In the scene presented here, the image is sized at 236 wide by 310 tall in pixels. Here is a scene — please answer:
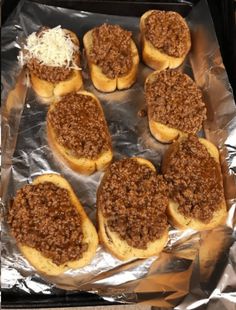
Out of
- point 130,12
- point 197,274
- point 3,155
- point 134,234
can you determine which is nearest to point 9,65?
point 3,155

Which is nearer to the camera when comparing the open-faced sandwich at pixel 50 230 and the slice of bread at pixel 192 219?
the open-faced sandwich at pixel 50 230

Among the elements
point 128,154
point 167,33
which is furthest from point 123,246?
point 167,33

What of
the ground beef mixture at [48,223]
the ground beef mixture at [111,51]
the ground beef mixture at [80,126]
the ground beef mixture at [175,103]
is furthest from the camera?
the ground beef mixture at [111,51]

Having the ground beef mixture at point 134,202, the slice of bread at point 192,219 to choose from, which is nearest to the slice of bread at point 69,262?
the ground beef mixture at point 134,202

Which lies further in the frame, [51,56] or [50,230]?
[51,56]

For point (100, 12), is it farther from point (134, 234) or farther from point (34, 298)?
point (34, 298)

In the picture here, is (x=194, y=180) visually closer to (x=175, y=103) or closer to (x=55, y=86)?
(x=175, y=103)

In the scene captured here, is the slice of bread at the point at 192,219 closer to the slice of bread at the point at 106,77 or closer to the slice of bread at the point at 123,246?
the slice of bread at the point at 123,246
